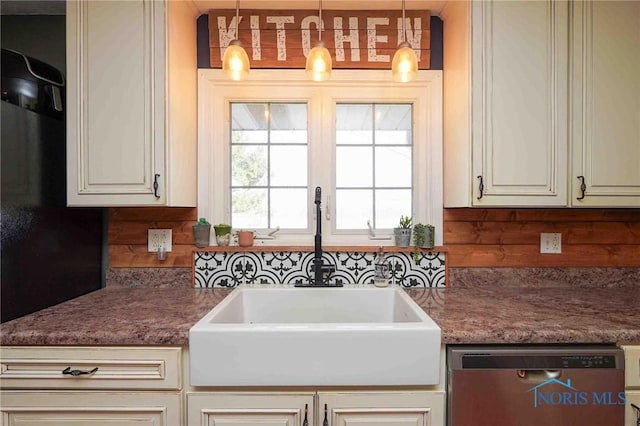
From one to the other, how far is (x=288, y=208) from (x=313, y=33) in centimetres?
94

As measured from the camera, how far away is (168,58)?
142 cm

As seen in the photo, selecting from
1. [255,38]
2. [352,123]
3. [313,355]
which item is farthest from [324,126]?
[313,355]

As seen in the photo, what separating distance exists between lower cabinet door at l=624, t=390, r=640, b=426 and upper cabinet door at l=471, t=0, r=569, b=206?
2.53ft

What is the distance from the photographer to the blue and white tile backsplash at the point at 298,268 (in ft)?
5.50

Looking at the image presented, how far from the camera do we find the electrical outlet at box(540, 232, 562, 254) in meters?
1.72

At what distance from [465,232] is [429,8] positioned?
3.90 feet

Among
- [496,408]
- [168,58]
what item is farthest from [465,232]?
[168,58]

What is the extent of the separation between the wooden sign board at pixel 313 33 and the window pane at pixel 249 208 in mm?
696

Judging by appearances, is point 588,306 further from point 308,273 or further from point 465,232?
point 308,273

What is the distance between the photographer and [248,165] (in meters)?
1.81

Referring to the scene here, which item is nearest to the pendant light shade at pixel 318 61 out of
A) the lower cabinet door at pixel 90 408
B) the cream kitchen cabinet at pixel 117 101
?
the cream kitchen cabinet at pixel 117 101

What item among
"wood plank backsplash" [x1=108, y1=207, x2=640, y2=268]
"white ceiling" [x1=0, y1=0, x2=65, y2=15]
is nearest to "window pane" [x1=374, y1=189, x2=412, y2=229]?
"wood plank backsplash" [x1=108, y1=207, x2=640, y2=268]

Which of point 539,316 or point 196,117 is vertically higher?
point 196,117

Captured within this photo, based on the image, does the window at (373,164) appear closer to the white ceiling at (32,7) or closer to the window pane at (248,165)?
the window pane at (248,165)
